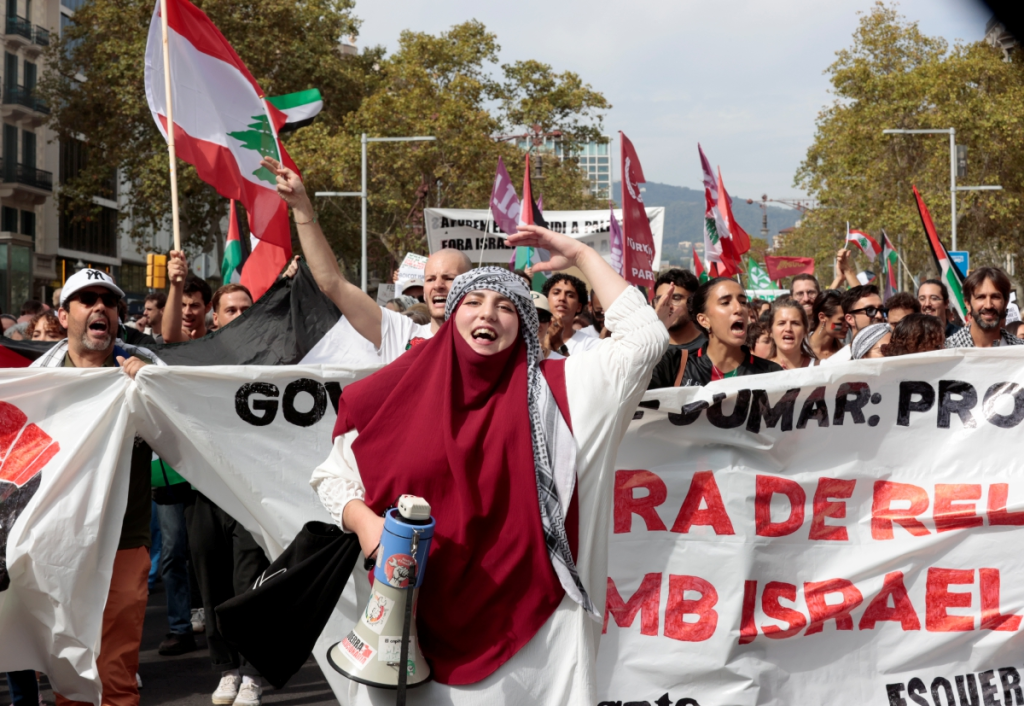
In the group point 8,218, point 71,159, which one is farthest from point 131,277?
point 8,218

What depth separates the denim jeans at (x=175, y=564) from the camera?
6.12 metres

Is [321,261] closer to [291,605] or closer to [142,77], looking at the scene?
[291,605]

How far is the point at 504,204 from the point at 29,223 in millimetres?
35669

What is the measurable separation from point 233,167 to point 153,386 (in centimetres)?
313

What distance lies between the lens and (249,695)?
5094 mm

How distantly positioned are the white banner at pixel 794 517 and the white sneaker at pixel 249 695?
0.92 metres

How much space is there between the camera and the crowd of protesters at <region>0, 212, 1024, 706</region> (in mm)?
4473

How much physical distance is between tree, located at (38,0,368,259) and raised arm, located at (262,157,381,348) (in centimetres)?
2617

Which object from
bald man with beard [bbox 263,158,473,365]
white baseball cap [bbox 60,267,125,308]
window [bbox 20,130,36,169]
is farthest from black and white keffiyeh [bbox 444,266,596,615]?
window [bbox 20,130,36,169]

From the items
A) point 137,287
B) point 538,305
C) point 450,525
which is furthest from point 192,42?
point 137,287

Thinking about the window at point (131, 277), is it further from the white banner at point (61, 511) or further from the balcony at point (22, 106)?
the white banner at point (61, 511)

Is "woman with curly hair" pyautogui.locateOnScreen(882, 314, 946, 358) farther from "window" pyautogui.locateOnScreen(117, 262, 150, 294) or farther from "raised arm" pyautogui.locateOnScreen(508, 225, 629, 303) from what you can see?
"window" pyautogui.locateOnScreen(117, 262, 150, 294)

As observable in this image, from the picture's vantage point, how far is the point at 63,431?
4465mm

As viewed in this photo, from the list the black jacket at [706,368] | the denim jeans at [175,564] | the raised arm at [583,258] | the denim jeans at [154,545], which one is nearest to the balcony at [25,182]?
the denim jeans at [154,545]
